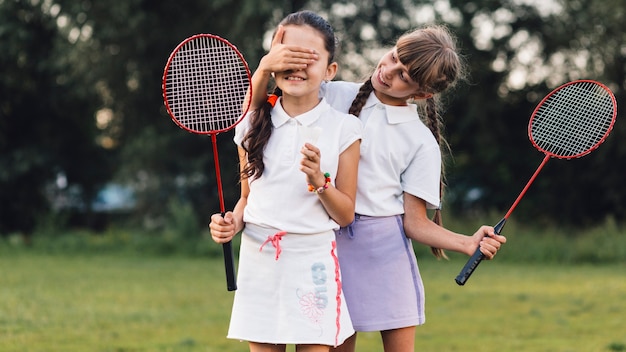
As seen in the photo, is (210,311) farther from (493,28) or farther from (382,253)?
(493,28)

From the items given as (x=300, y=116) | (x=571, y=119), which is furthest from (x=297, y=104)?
(x=571, y=119)

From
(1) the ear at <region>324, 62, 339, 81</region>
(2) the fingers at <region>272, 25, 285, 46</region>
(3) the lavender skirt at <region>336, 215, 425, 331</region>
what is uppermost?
(2) the fingers at <region>272, 25, 285, 46</region>

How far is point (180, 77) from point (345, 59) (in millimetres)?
17055

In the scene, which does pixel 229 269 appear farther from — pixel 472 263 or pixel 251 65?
pixel 251 65

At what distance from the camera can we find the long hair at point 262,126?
366 cm

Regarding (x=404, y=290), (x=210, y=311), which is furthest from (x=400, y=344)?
(x=210, y=311)

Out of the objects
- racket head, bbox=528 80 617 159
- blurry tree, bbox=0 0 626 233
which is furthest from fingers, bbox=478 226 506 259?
blurry tree, bbox=0 0 626 233

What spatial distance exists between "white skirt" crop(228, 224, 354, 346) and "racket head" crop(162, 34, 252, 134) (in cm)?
51

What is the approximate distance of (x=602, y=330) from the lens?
886cm

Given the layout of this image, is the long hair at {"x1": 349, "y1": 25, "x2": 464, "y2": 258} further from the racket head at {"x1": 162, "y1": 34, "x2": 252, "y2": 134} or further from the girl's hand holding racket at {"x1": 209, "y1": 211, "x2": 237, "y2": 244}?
the girl's hand holding racket at {"x1": 209, "y1": 211, "x2": 237, "y2": 244}

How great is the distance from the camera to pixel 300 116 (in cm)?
371

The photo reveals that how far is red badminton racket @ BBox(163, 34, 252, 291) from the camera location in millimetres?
3801

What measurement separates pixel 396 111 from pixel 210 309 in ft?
22.2

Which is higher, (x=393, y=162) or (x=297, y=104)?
(x=297, y=104)
